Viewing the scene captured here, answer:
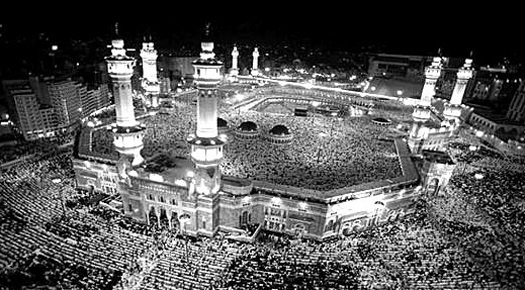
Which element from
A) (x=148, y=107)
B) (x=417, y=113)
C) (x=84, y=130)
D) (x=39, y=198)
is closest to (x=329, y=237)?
(x=417, y=113)

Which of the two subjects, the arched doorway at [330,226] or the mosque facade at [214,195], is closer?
the mosque facade at [214,195]

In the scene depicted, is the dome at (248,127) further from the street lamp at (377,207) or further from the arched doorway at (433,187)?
the arched doorway at (433,187)

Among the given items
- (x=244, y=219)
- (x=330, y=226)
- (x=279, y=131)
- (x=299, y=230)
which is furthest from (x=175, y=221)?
(x=279, y=131)

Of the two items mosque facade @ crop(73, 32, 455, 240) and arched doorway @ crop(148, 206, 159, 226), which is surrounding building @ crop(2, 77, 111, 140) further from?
arched doorway @ crop(148, 206, 159, 226)

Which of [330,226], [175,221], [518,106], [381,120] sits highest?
[518,106]

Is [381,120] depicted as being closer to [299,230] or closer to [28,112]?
[299,230]

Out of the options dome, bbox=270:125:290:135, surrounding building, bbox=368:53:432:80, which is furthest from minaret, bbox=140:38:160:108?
surrounding building, bbox=368:53:432:80

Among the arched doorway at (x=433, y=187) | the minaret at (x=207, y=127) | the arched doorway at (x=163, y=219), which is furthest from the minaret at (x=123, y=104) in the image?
the arched doorway at (x=433, y=187)
